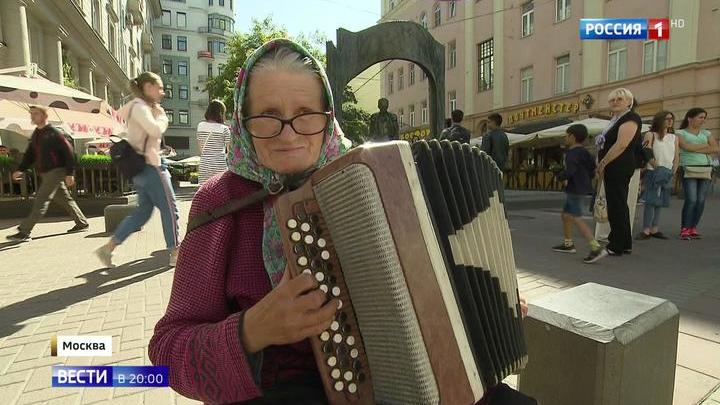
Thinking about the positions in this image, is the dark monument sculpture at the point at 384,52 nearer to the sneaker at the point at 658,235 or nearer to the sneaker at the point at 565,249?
the sneaker at the point at 565,249

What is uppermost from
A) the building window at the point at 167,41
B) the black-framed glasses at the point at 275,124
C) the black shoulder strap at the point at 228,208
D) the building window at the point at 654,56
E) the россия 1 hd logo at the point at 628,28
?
the building window at the point at 167,41

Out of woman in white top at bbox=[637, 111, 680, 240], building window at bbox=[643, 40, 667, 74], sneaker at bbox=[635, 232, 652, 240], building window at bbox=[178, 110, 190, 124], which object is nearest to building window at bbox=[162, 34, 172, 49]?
building window at bbox=[178, 110, 190, 124]

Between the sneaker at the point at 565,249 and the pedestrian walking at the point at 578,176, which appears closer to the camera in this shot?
the pedestrian walking at the point at 578,176

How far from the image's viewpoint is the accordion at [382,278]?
88cm

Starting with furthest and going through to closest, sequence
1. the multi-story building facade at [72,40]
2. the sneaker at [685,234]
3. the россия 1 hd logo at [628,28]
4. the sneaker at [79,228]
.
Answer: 1. the россия 1 hd logo at [628,28]
2. the multi-story building facade at [72,40]
3. the sneaker at [79,228]
4. the sneaker at [685,234]

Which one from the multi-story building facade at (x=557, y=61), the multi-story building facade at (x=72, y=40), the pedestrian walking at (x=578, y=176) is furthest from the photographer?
the multi-story building facade at (x=557, y=61)

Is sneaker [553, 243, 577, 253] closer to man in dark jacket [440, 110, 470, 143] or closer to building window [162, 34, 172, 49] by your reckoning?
man in dark jacket [440, 110, 470, 143]

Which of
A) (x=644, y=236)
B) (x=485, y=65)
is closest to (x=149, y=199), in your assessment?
(x=644, y=236)

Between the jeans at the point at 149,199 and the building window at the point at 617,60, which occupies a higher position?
the building window at the point at 617,60

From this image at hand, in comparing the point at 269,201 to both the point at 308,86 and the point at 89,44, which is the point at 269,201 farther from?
the point at 89,44

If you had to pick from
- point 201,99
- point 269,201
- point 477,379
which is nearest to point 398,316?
point 477,379

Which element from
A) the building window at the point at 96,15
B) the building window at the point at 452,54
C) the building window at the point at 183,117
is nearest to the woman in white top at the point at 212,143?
the building window at the point at 96,15

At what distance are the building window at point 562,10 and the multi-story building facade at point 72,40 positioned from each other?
16570mm

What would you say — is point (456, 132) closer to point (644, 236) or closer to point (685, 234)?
point (644, 236)
